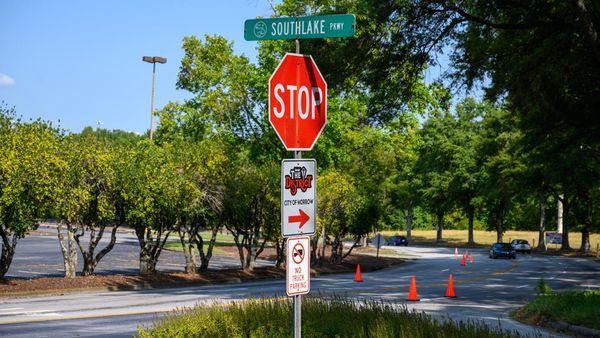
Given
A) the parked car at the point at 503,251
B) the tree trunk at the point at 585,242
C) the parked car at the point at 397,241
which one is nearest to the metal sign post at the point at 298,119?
the parked car at the point at 503,251

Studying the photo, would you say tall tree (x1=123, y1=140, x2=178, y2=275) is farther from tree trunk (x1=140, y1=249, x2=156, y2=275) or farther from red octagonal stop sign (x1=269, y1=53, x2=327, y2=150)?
red octagonal stop sign (x1=269, y1=53, x2=327, y2=150)

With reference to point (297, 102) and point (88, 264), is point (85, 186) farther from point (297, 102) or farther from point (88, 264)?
point (297, 102)

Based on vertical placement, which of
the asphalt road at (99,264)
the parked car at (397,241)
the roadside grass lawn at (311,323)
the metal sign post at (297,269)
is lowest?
the asphalt road at (99,264)

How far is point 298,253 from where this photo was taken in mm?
6445

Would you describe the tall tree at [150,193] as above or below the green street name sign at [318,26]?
below

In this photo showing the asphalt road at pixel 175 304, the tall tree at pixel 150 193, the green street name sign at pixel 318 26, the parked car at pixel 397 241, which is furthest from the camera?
the parked car at pixel 397 241

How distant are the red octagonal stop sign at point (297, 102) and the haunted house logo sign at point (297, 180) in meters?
0.32

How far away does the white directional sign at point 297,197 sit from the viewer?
643 centimetres

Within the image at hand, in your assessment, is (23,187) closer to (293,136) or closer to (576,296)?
(576,296)

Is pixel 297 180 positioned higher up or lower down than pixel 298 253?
higher up

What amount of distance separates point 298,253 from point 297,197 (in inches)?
20.2

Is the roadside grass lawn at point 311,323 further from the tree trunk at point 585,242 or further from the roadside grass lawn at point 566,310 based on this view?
the tree trunk at point 585,242

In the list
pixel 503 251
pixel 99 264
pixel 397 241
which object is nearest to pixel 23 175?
pixel 99 264

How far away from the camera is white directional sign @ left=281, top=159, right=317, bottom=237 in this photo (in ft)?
21.1
